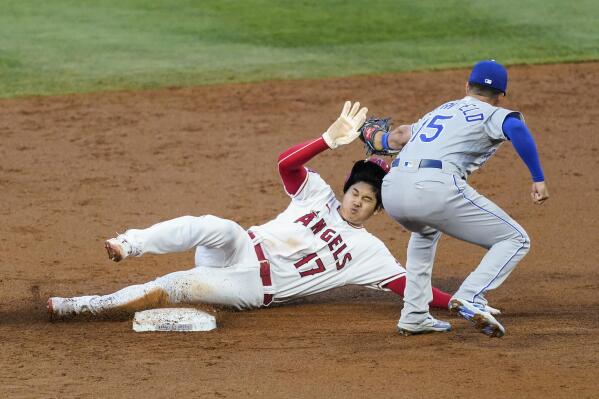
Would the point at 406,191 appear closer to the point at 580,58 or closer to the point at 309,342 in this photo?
the point at 309,342

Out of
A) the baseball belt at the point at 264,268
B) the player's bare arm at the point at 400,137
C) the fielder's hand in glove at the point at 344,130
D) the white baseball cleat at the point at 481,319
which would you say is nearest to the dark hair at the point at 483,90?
the player's bare arm at the point at 400,137

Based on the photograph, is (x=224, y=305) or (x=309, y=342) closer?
(x=309, y=342)

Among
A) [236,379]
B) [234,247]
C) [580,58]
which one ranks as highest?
[580,58]

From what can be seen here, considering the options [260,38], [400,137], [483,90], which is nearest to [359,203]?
[400,137]

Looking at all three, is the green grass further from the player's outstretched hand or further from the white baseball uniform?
the player's outstretched hand

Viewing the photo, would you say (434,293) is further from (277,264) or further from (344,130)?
(344,130)

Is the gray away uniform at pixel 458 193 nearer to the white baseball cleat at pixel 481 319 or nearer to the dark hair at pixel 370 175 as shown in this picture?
the white baseball cleat at pixel 481 319

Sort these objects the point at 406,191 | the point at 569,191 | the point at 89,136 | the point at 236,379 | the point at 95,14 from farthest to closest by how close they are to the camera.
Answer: the point at 95,14, the point at 89,136, the point at 569,191, the point at 406,191, the point at 236,379

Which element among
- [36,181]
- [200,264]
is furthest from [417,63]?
[200,264]
